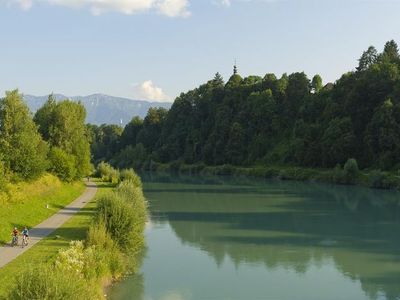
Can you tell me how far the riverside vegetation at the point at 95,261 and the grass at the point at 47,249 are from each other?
4.47ft

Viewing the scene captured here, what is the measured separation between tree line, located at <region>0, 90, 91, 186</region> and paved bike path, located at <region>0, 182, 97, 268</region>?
14.3ft

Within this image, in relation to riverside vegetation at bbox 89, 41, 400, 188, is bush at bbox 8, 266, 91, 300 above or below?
below

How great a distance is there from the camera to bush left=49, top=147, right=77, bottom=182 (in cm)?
5728

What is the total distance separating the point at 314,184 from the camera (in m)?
90.3

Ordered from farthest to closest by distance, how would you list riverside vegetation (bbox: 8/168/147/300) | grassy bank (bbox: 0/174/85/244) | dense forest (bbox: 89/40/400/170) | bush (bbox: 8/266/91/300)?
dense forest (bbox: 89/40/400/170), grassy bank (bbox: 0/174/85/244), riverside vegetation (bbox: 8/168/147/300), bush (bbox: 8/266/91/300)

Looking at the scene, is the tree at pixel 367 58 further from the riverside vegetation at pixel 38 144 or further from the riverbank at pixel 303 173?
the riverside vegetation at pixel 38 144

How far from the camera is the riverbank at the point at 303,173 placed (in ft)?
259

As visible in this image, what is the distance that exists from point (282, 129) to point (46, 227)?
107194 millimetres

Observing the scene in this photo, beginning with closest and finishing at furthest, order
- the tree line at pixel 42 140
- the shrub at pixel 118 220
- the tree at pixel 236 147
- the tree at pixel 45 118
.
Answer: the shrub at pixel 118 220
the tree line at pixel 42 140
the tree at pixel 45 118
the tree at pixel 236 147

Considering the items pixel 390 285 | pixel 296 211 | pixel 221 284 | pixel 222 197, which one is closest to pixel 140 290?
pixel 221 284

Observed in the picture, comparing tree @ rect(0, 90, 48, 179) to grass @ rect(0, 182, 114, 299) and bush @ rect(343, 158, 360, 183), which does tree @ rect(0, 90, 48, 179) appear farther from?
bush @ rect(343, 158, 360, 183)

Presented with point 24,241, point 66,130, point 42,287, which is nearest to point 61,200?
point 66,130

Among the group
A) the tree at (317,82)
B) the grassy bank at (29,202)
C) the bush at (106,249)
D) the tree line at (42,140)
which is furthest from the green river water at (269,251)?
→ the tree at (317,82)

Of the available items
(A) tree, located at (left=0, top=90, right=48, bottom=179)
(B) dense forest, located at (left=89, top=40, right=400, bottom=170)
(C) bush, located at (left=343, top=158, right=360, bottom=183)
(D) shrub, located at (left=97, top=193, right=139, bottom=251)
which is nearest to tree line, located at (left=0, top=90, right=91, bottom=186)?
(A) tree, located at (left=0, top=90, right=48, bottom=179)
